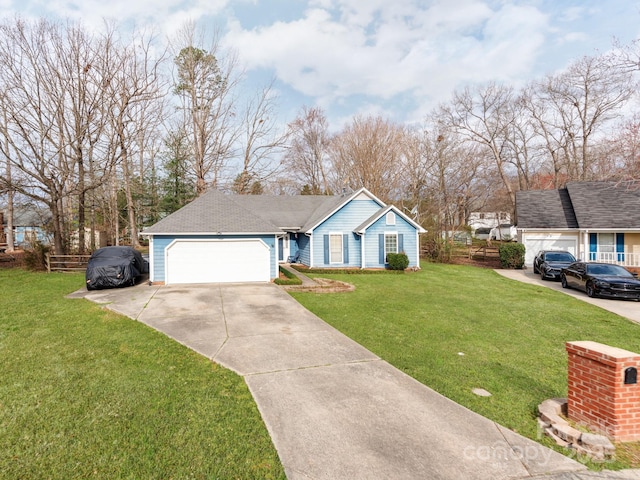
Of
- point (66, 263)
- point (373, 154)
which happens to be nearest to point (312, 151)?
point (373, 154)

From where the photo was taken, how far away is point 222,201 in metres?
17.3

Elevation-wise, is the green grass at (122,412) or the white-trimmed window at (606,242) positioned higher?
the white-trimmed window at (606,242)

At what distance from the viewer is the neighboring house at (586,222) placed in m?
19.4

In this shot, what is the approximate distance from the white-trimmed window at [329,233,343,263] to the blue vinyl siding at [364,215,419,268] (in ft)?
4.92

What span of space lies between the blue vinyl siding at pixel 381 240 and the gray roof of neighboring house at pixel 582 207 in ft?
26.0

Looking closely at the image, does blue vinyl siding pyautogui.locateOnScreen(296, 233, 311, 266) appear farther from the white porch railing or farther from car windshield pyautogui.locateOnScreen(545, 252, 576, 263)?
the white porch railing

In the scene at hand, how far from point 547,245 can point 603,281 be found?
9.95 m

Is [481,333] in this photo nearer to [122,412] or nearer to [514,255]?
[122,412]

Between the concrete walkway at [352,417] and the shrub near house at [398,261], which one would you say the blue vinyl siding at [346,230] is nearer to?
the shrub near house at [398,261]

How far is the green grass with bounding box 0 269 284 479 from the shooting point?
333 centimetres

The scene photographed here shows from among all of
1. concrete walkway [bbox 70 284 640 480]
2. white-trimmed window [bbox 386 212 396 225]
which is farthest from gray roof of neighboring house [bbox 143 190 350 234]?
concrete walkway [bbox 70 284 640 480]

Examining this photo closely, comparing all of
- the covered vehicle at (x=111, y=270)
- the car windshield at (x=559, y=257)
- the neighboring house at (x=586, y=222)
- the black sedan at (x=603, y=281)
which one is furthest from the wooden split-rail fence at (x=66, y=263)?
the neighboring house at (x=586, y=222)

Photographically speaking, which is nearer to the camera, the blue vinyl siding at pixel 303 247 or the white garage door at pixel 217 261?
the white garage door at pixel 217 261

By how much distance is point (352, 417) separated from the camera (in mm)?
4273
